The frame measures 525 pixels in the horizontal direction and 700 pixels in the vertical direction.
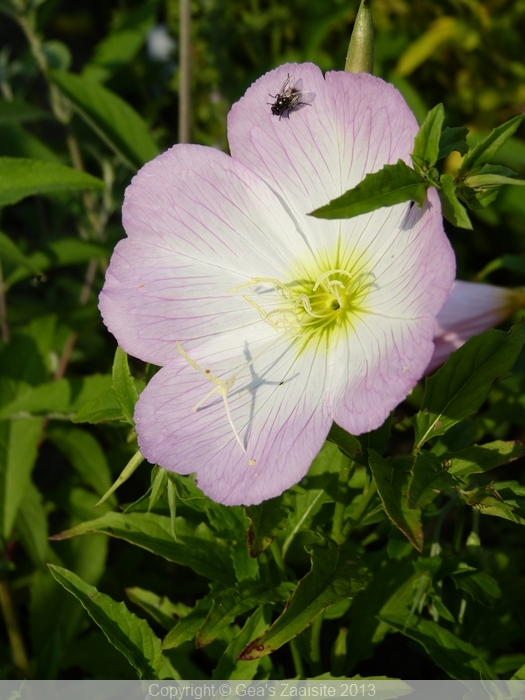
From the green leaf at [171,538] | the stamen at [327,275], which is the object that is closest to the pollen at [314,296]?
the stamen at [327,275]

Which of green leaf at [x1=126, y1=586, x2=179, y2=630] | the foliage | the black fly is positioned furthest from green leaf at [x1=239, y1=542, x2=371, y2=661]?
the black fly

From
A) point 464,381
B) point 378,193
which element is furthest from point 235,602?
point 378,193

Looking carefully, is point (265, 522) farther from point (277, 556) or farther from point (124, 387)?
point (124, 387)

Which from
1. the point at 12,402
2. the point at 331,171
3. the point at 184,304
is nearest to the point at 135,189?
the point at 184,304

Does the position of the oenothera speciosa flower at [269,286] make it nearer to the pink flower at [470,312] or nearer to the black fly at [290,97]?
the black fly at [290,97]

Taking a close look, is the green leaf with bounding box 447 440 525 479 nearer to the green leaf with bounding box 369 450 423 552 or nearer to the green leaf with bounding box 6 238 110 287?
the green leaf with bounding box 369 450 423 552

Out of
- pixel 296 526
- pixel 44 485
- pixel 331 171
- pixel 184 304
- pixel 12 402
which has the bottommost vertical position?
pixel 44 485

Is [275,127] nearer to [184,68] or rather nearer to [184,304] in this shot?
[184,304]
